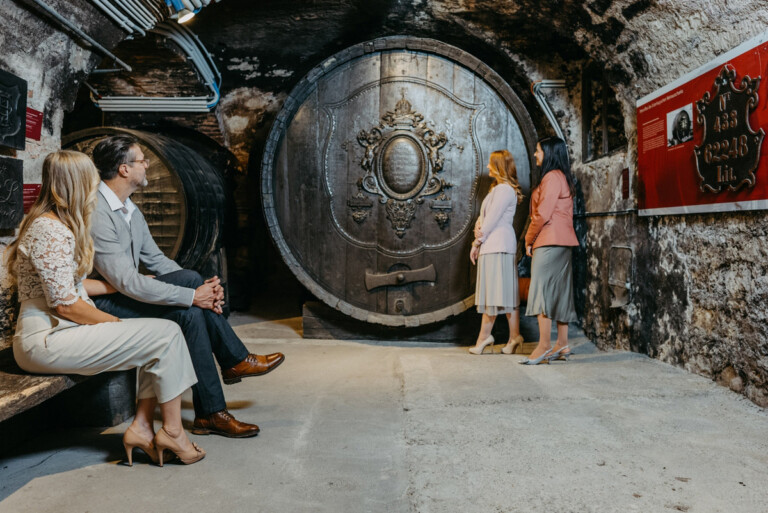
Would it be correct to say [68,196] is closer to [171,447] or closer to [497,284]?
[171,447]

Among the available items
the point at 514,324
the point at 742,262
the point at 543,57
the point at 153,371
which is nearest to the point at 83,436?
the point at 153,371

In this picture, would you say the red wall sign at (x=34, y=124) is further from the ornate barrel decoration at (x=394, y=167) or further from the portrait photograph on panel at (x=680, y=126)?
the portrait photograph on panel at (x=680, y=126)

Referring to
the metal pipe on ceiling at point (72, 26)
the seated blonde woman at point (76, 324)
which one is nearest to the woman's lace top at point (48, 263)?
the seated blonde woman at point (76, 324)

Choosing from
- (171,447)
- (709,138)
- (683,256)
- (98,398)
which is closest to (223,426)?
(171,447)

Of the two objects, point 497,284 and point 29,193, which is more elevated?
point 29,193

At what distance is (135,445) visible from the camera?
186 cm

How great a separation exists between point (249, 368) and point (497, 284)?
5.78 feet

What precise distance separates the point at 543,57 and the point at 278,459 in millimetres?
3586

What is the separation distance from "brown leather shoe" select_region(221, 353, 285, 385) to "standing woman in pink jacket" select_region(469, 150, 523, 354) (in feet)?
5.20

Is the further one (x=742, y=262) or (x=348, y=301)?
(x=348, y=301)

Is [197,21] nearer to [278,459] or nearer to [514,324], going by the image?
[514,324]

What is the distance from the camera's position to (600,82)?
409cm

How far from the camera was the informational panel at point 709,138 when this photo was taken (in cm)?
234

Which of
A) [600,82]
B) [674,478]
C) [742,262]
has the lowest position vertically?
[674,478]
